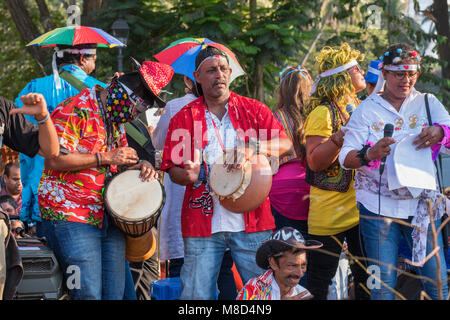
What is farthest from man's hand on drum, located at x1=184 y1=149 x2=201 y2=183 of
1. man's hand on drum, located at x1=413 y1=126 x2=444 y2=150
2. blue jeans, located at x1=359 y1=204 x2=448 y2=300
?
man's hand on drum, located at x1=413 y1=126 x2=444 y2=150

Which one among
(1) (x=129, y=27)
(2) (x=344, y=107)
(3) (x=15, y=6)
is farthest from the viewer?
(3) (x=15, y=6)

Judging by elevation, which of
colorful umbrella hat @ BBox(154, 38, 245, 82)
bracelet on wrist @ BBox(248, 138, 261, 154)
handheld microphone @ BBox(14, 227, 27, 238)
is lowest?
handheld microphone @ BBox(14, 227, 27, 238)

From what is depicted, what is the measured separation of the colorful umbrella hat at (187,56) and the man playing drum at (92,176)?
1.44 meters

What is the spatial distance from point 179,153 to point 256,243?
0.76m

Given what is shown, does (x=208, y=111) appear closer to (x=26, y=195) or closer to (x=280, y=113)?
(x=280, y=113)

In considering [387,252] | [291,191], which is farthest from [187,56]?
[387,252]

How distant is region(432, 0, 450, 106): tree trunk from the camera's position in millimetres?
13945

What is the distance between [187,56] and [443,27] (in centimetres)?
900

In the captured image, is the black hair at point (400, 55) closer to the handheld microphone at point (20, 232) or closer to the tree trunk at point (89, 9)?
the handheld microphone at point (20, 232)

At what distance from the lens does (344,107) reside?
205 inches

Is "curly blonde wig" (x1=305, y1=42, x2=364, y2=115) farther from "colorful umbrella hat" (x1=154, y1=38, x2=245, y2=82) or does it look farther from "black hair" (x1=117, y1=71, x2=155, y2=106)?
"black hair" (x1=117, y1=71, x2=155, y2=106)

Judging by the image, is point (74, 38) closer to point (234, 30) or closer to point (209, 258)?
point (209, 258)

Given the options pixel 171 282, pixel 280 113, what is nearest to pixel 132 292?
pixel 171 282

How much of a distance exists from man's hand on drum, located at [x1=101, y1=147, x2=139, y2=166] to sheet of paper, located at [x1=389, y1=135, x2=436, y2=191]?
65.6 inches
